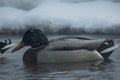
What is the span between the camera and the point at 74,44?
10141 mm

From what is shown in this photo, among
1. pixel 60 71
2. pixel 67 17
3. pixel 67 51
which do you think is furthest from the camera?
pixel 67 17

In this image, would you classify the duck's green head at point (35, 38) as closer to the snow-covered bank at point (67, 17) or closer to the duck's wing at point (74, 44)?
the duck's wing at point (74, 44)

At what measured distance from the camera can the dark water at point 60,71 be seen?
8.19m

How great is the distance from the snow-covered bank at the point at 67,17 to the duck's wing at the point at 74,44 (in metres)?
4.72

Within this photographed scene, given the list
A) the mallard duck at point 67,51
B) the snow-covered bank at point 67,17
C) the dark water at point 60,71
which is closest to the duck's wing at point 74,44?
the mallard duck at point 67,51

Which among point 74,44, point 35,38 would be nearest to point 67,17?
point 35,38

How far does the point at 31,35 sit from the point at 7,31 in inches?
225

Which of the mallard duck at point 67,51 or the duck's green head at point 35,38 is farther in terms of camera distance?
the duck's green head at point 35,38

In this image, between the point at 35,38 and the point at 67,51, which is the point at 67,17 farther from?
the point at 67,51

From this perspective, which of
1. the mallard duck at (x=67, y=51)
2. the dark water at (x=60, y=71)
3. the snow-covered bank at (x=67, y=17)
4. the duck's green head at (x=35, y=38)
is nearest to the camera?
the dark water at (x=60, y=71)

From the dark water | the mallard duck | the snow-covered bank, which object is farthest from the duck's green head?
the snow-covered bank

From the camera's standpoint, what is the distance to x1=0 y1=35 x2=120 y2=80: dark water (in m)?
8.19

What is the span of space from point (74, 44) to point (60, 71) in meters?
1.37

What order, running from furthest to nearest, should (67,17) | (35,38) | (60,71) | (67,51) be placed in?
(67,17) → (35,38) → (67,51) → (60,71)
